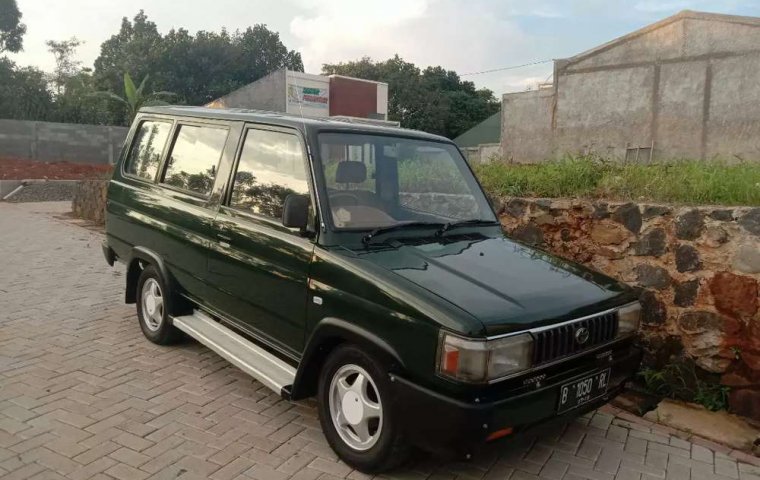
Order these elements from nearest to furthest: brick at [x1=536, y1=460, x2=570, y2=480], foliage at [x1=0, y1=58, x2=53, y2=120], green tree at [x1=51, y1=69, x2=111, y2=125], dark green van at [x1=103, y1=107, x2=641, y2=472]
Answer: dark green van at [x1=103, y1=107, x2=641, y2=472] < brick at [x1=536, y1=460, x2=570, y2=480] < foliage at [x1=0, y1=58, x2=53, y2=120] < green tree at [x1=51, y1=69, x2=111, y2=125]

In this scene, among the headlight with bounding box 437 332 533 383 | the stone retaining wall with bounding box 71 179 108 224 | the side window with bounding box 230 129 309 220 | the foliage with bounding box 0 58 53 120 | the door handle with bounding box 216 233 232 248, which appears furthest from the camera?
the foliage with bounding box 0 58 53 120

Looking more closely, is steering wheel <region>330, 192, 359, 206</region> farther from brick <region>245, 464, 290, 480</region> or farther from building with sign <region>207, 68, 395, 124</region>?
building with sign <region>207, 68, 395, 124</region>

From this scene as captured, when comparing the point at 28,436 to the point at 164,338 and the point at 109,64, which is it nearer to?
the point at 164,338

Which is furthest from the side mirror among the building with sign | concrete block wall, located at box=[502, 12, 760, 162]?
the building with sign

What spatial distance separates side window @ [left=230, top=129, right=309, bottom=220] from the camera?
3701mm

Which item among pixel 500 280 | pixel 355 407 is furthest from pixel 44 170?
pixel 500 280

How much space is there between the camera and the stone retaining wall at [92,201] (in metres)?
12.5

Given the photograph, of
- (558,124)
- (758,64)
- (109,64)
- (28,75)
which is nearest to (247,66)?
(109,64)

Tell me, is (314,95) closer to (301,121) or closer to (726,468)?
(301,121)

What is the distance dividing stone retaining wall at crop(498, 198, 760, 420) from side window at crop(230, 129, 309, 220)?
2730mm

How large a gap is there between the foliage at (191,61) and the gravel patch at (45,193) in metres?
21.5

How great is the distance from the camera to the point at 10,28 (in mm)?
43500

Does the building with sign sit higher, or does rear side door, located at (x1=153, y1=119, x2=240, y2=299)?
the building with sign

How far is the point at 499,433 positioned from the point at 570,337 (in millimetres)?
644
